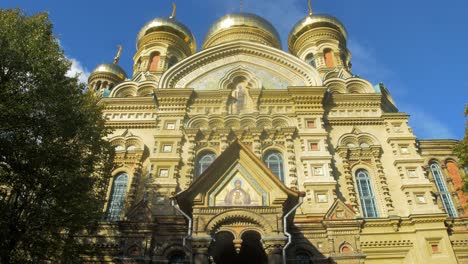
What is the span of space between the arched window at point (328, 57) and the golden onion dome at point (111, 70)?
14531mm

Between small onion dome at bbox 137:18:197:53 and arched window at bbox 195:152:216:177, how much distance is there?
459 inches

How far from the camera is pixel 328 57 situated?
2219 centimetres

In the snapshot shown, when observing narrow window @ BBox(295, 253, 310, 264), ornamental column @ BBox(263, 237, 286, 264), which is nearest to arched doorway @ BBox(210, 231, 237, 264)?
ornamental column @ BBox(263, 237, 286, 264)

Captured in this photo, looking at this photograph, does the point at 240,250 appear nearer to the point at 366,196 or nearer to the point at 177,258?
the point at 177,258

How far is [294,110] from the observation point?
52.9 ft

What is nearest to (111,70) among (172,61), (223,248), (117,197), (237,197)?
(172,61)

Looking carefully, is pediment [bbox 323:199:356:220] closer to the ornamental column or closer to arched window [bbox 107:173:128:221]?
the ornamental column

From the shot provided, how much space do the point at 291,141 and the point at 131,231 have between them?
679cm

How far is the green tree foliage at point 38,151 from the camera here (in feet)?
29.8

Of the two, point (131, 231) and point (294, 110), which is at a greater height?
A: point (294, 110)

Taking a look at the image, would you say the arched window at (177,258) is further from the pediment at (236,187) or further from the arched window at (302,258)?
the arched window at (302,258)

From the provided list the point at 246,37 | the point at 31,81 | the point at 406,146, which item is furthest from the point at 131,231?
the point at 246,37

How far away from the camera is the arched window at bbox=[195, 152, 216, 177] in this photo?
14773 mm

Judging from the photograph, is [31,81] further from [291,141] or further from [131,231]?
[291,141]
